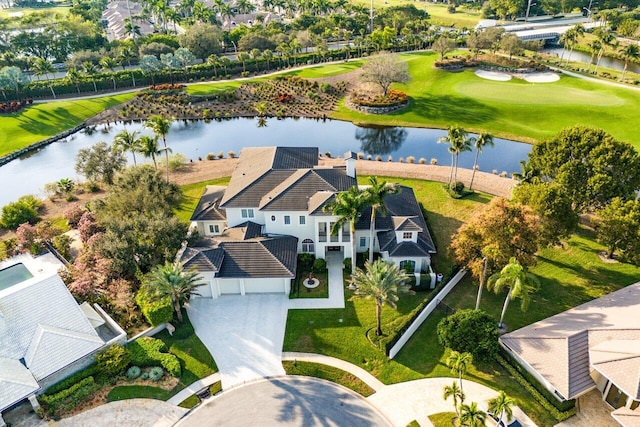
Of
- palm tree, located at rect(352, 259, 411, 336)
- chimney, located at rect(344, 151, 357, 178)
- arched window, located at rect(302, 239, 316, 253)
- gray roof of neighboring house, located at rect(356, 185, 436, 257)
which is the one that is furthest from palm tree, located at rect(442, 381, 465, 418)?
chimney, located at rect(344, 151, 357, 178)

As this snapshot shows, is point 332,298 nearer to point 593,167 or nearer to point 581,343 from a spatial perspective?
point 581,343

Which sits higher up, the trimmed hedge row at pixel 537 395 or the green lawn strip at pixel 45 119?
the green lawn strip at pixel 45 119

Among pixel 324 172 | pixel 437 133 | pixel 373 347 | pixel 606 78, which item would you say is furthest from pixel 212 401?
pixel 606 78

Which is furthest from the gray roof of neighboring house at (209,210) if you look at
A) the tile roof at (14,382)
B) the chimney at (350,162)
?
the tile roof at (14,382)

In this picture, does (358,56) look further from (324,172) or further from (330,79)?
(324,172)

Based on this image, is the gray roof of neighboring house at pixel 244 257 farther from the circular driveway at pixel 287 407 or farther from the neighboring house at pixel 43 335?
the circular driveway at pixel 287 407
